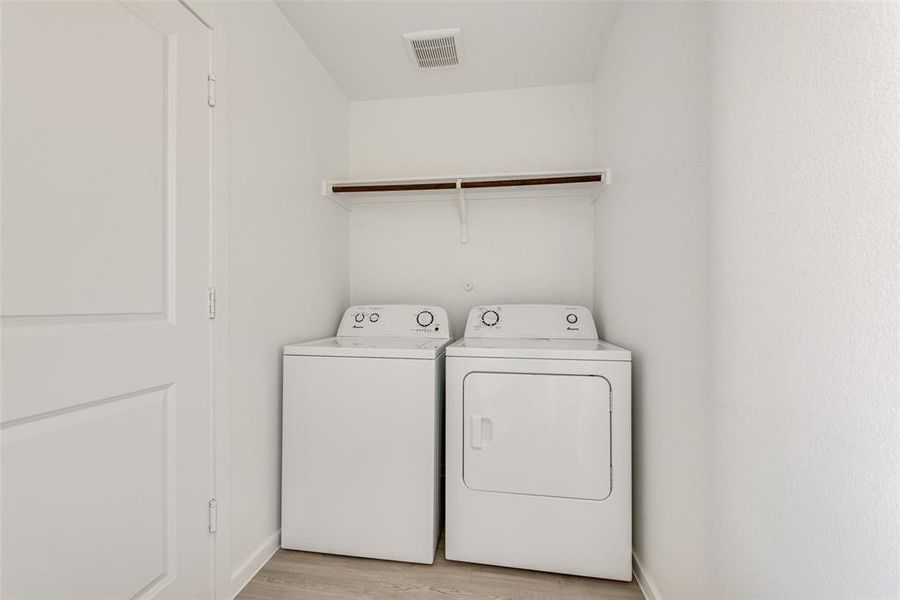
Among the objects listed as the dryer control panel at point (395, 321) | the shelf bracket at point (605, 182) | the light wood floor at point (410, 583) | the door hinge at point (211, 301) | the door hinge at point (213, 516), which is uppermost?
the shelf bracket at point (605, 182)

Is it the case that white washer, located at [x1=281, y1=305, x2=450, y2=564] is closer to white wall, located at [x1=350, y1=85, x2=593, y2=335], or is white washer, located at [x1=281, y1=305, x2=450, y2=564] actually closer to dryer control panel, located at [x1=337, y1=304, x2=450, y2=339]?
dryer control panel, located at [x1=337, y1=304, x2=450, y2=339]

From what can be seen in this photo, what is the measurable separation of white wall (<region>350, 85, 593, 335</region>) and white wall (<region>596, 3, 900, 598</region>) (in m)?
0.94

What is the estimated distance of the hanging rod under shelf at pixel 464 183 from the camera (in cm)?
189

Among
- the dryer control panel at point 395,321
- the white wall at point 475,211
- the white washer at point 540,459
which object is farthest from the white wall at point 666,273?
the dryer control panel at point 395,321

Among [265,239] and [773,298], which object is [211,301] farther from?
[773,298]

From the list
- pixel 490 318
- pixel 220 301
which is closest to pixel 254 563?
pixel 220 301

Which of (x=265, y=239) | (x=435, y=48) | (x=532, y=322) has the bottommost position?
(x=532, y=322)

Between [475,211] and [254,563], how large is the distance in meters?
2.06

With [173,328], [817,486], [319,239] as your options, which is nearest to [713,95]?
[817,486]

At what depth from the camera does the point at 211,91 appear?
1.27 meters

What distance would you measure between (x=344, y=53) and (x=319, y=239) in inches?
39.4

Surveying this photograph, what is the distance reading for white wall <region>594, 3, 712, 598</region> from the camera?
1.01 m

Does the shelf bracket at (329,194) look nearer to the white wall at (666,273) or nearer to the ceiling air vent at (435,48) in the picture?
the ceiling air vent at (435,48)

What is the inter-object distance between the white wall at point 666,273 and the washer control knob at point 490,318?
2.04 ft
